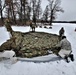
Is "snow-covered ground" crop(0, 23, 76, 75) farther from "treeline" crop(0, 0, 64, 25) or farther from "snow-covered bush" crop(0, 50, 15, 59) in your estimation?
"treeline" crop(0, 0, 64, 25)

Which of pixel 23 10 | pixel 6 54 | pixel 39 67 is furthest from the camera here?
pixel 23 10

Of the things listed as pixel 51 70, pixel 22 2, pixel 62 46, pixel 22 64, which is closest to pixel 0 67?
pixel 22 64

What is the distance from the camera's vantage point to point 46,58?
725 cm

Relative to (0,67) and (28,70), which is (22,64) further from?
(0,67)

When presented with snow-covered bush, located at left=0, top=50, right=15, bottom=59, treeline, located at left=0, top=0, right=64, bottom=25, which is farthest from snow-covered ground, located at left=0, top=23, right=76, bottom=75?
treeline, located at left=0, top=0, right=64, bottom=25

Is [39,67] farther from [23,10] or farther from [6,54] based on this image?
[23,10]

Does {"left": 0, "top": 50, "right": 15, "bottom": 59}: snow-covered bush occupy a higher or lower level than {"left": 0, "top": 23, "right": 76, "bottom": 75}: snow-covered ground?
higher

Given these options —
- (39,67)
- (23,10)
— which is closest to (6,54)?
(39,67)

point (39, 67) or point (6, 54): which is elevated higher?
point (6, 54)

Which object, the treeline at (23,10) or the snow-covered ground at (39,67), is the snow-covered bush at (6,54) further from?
the treeline at (23,10)

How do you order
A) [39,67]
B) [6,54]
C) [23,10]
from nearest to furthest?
[39,67], [6,54], [23,10]

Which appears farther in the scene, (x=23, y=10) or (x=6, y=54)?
(x=23, y=10)

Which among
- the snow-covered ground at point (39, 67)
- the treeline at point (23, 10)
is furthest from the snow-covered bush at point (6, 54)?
the treeline at point (23, 10)

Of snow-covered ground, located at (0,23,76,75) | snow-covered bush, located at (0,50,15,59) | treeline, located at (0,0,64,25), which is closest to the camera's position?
snow-covered ground, located at (0,23,76,75)
